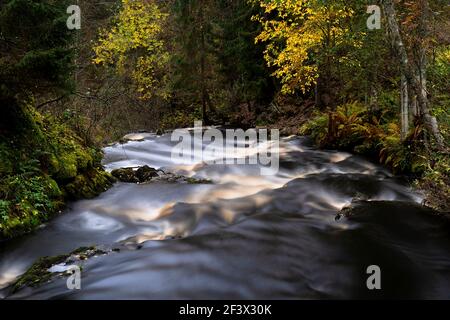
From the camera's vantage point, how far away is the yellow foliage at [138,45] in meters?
22.4

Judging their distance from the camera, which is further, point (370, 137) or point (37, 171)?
point (370, 137)

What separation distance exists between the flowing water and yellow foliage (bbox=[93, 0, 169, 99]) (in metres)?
14.8

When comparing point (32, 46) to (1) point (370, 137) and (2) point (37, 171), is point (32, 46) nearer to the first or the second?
(2) point (37, 171)

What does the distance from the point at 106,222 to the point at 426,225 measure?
18.1ft

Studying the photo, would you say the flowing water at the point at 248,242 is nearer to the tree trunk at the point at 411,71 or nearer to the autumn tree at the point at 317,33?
the tree trunk at the point at 411,71

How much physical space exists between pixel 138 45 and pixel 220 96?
5.76m

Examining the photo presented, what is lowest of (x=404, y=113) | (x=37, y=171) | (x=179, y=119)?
(x=37, y=171)

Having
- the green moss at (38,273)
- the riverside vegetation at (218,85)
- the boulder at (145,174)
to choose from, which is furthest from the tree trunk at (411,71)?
the green moss at (38,273)

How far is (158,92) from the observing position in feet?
81.7

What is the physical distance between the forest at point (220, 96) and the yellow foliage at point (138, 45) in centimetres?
9

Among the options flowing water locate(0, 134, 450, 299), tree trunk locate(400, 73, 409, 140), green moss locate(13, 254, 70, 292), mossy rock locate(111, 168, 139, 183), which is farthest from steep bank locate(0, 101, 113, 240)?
tree trunk locate(400, 73, 409, 140)

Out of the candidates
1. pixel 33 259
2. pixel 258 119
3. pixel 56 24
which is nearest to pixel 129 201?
pixel 33 259

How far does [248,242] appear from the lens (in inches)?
245

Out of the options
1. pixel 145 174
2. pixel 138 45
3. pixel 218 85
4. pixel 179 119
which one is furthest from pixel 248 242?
pixel 179 119
